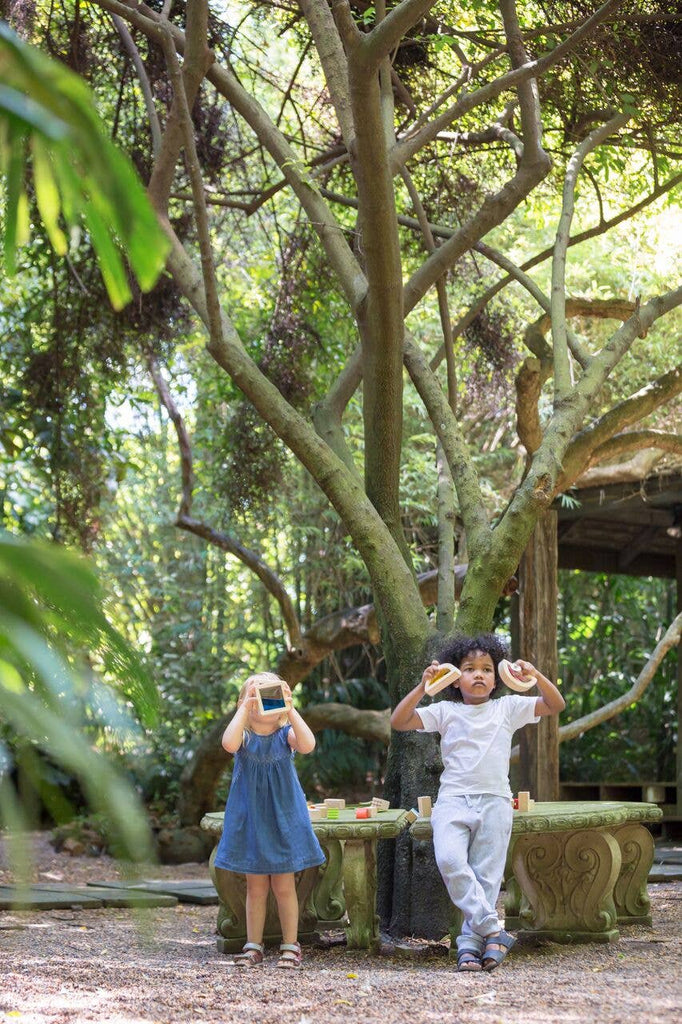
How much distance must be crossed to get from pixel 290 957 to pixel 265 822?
0.51 m

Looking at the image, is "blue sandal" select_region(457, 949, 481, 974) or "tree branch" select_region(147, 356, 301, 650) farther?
"tree branch" select_region(147, 356, 301, 650)

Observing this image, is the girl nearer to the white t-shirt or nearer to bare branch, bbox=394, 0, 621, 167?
the white t-shirt

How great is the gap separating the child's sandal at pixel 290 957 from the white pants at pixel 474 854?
641 mm

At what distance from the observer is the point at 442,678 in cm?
478

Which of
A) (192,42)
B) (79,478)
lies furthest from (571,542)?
(192,42)

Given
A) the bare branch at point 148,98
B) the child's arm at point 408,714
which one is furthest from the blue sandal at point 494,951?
the bare branch at point 148,98

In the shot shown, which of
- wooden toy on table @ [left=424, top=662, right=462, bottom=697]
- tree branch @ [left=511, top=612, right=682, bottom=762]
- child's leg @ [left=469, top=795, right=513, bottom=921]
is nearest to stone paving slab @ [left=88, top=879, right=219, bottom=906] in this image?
tree branch @ [left=511, top=612, right=682, bottom=762]

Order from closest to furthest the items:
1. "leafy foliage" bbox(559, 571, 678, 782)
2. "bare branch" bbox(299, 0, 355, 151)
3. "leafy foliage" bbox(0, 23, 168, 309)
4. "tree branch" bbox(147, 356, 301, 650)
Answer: "leafy foliage" bbox(0, 23, 168, 309)
"bare branch" bbox(299, 0, 355, 151)
"tree branch" bbox(147, 356, 301, 650)
"leafy foliage" bbox(559, 571, 678, 782)

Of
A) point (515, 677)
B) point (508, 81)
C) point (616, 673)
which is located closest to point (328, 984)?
point (515, 677)

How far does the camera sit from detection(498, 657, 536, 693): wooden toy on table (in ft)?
15.8

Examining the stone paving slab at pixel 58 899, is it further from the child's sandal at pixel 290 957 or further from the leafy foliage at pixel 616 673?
the leafy foliage at pixel 616 673

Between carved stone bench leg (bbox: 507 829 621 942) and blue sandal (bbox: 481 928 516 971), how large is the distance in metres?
0.83

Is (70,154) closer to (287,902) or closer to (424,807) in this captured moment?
(287,902)

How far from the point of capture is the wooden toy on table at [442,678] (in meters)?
4.76
